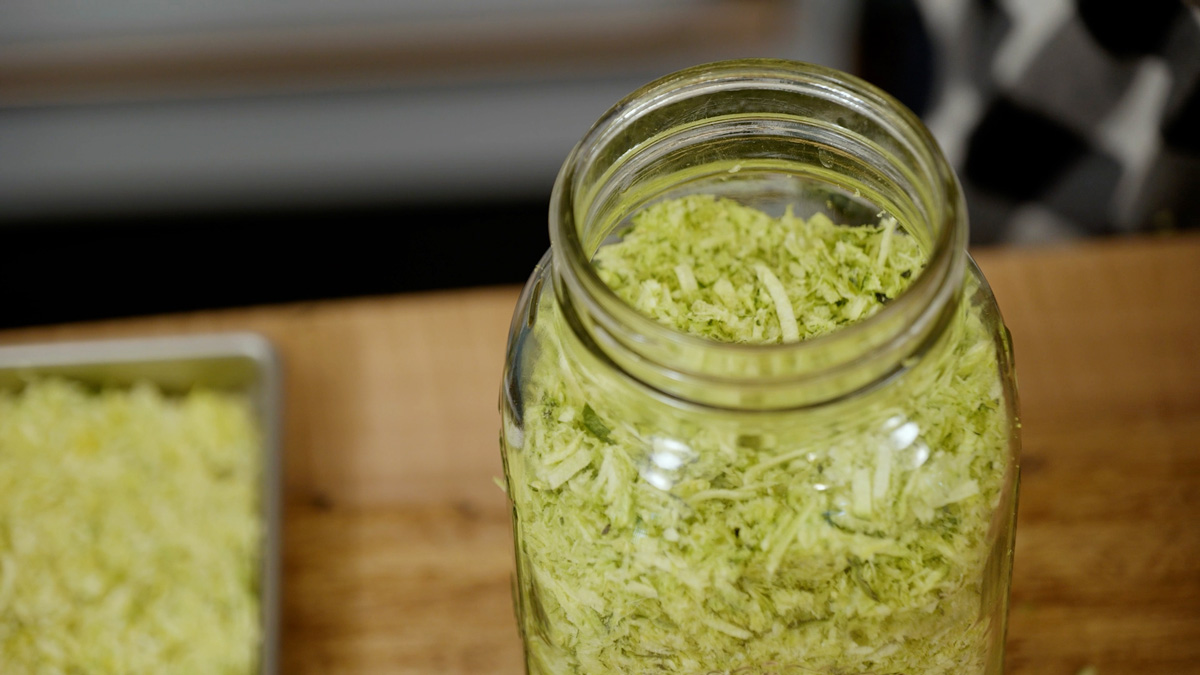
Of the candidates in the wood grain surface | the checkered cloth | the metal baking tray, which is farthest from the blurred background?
the metal baking tray

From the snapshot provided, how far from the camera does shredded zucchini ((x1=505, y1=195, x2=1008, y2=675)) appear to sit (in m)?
0.48

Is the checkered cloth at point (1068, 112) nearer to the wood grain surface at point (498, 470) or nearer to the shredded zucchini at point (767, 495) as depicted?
the wood grain surface at point (498, 470)

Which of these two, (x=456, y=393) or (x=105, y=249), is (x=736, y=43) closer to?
(x=456, y=393)

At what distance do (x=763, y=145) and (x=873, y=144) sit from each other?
0.07 m

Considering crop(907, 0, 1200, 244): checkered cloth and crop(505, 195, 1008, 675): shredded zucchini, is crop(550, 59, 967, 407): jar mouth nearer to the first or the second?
crop(505, 195, 1008, 675): shredded zucchini

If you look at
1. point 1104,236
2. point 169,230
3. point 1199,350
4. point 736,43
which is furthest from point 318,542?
point 169,230

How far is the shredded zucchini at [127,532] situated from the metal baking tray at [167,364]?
0.05 ft

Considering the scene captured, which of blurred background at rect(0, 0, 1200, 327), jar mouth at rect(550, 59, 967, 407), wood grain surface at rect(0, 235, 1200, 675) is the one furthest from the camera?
blurred background at rect(0, 0, 1200, 327)

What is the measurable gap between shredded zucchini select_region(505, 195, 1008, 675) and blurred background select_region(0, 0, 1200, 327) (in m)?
0.91

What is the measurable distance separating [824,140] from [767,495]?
7.7 inches

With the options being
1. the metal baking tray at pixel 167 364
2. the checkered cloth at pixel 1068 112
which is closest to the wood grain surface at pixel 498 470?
the metal baking tray at pixel 167 364

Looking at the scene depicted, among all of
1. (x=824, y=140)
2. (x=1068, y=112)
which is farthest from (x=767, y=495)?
(x=1068, y=112)

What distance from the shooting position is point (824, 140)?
56 centimetres

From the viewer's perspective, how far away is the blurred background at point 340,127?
5.46 ft
